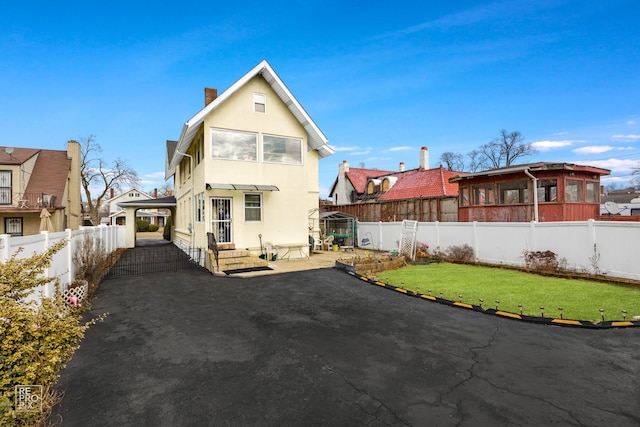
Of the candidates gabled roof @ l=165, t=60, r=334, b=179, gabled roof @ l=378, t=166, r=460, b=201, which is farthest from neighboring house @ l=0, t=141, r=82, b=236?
gabled roof @ l=378, t=166, r=460, b=201

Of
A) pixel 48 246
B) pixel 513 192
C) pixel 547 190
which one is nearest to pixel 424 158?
pixel 513 192

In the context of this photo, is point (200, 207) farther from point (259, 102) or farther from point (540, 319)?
point (540, 319)

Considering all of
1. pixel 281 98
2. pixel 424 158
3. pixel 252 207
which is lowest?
pixel 252 207

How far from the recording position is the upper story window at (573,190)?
43.2 feet

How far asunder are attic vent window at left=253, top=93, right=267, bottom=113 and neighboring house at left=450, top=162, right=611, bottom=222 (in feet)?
36.8

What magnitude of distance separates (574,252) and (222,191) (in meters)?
14.5

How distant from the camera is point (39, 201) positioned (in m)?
21.5

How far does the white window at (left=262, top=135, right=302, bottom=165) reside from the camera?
15219mm

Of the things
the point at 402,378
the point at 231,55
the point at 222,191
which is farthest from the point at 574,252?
the point at 231,55

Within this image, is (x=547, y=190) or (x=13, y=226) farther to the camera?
(x=13, y=226)

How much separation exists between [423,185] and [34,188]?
3144 centimetres

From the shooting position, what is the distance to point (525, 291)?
861cm

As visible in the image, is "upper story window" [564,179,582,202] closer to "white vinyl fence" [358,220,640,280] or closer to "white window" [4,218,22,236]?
"white vinyl fence" [358,220,640,280]

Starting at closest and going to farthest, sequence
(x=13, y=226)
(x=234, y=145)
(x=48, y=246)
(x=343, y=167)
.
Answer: (x=48, y=246) → (x=234, y=145) → (x=13, y=226) → (x=343, y=167)
